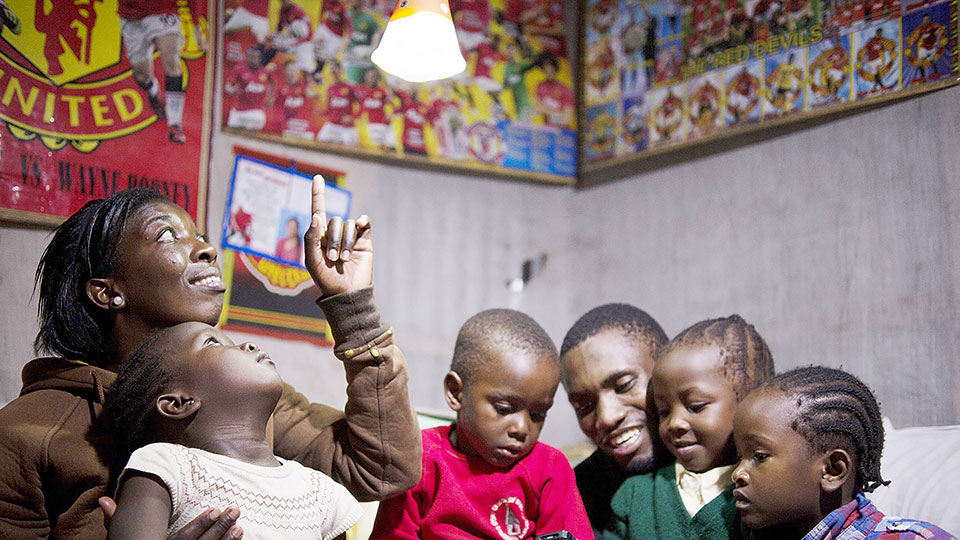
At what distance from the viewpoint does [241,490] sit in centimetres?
157

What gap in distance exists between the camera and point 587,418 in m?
2.51

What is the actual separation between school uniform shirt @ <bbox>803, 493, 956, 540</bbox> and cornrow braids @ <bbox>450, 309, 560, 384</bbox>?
0.74m

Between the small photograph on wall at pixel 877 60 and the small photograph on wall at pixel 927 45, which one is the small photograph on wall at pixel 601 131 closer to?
the small photograph on wall at pixel 877 60

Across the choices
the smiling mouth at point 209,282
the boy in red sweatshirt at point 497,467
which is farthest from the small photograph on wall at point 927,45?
the smiling mouth at point 209,282

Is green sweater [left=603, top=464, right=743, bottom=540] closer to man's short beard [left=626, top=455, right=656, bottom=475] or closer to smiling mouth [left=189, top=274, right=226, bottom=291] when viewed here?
man's short beard [left=626, top=455, right=656, bottom=475]

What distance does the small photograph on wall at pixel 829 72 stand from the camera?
2.90 m

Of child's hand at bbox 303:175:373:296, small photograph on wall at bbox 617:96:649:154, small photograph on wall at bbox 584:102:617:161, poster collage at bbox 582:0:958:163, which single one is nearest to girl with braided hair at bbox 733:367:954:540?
child's hand at bbox 303:175:373:296

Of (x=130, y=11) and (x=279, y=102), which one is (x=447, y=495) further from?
(x=130, y=11)

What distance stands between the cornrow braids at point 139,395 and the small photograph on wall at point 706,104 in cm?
219

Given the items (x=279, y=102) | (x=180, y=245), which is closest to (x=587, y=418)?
(x=180, y=245)

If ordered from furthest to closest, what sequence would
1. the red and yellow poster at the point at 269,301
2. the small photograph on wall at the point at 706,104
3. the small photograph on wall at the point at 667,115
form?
the small photograph on wall at the point at 667,115
the small photograph on wall at the point at 706,104
the red and yellow poster at the point at 269,301

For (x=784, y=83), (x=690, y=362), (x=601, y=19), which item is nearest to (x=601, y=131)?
(x=601, y=19)

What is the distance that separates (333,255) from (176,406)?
0.45 metres

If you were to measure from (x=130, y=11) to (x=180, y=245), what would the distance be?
1.29m
